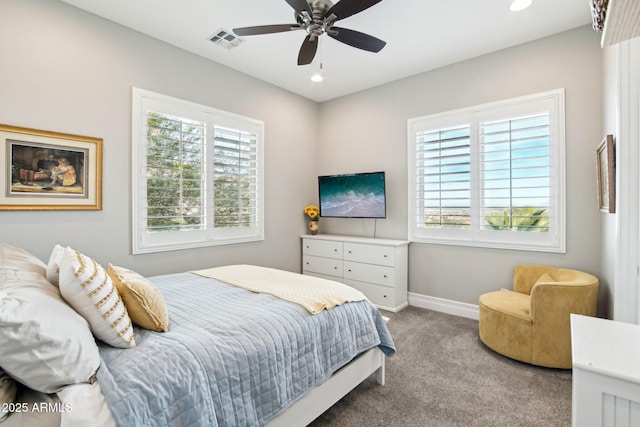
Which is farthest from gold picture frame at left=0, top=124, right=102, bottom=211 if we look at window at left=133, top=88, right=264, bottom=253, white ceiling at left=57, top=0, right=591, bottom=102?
white ceiling at left=57, top=0, right=591, bottom=102

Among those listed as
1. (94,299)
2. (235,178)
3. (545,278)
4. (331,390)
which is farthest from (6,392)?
(545,278)

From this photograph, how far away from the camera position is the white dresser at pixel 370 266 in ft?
12.5

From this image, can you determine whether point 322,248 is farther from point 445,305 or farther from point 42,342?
point 42,342

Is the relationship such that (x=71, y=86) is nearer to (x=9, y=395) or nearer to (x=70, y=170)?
(x=70, y=170)

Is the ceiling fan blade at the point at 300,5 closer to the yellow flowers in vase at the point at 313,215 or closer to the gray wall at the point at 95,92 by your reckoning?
the gray wall at the point at 95,92

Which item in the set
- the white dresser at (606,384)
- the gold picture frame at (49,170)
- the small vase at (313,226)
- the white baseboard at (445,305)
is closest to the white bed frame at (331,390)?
the white dresser at (606,384)

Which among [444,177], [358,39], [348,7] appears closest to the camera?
[348,7]

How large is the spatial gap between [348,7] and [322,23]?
26cm

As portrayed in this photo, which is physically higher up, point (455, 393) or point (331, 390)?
point (331, 390)

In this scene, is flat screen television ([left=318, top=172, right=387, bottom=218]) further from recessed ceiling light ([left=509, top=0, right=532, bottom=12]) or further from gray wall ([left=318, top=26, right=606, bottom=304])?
recessed ceiling light ([left=509, top=0, right=532, bottom=12])

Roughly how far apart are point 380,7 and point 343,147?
223cm

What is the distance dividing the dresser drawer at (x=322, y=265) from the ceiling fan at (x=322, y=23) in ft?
8.76

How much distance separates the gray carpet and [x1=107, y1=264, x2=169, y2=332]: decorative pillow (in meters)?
1.12

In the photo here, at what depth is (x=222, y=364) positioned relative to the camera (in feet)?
4.46
